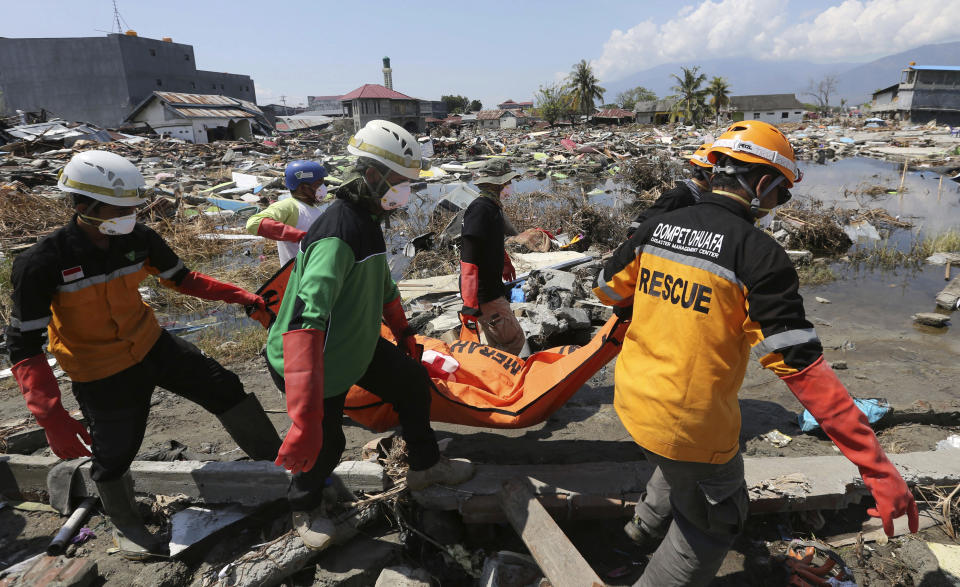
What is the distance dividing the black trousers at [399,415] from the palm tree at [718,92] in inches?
2035

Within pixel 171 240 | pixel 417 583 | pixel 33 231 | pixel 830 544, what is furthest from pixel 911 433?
Answer: pixel 33 231

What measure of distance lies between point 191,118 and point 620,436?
35.9m

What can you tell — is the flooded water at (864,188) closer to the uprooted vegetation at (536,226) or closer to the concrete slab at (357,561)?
the uprooted vegetation at (536,226)

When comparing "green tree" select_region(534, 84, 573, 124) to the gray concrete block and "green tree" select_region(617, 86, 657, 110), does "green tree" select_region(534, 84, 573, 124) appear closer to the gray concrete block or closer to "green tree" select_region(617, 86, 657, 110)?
"green tree" select_region(617, 86, 657, 110)

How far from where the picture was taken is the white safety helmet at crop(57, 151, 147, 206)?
2.12 meters

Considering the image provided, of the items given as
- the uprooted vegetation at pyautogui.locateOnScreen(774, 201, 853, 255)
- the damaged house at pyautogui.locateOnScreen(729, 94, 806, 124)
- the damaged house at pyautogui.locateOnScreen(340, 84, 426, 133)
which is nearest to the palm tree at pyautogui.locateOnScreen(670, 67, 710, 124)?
the damaged house at pyautogui.locateOnScreen(729, 94, 806, 124)

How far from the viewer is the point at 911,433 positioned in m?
3.27

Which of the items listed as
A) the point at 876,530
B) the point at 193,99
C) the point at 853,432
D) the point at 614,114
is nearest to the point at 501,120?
the point at 614,114

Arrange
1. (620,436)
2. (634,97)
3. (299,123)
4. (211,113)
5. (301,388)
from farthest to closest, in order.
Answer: (634,97) < (299,123) < (211,113) < (620,436) < (301,388)

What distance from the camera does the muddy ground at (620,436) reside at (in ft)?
7.77

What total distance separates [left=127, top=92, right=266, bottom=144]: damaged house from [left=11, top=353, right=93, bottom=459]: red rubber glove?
112ft

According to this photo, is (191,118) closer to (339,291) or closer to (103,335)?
(103,335)

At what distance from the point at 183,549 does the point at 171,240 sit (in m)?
8.25

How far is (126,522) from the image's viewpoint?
8.09 ft
